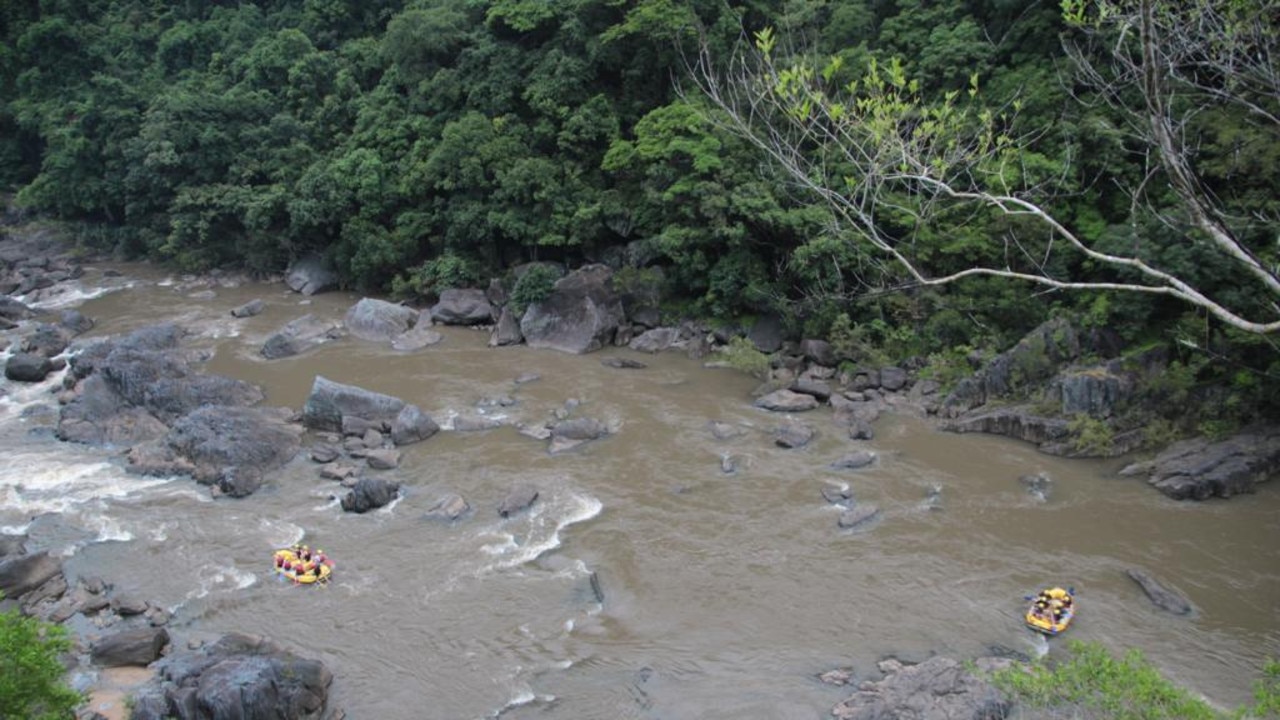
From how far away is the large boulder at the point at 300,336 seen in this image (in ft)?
84.3

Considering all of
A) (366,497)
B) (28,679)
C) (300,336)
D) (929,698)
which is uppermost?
(28,679)

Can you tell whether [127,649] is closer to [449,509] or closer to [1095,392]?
[449,509]

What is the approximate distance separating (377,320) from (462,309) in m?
2.60

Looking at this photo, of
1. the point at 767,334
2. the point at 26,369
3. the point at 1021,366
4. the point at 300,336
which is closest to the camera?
the point at 1021,366

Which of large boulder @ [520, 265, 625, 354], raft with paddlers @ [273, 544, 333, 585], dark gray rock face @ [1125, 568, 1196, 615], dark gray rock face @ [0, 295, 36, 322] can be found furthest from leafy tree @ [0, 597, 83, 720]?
dark gray rock face @ [0, 295, 36, 322]

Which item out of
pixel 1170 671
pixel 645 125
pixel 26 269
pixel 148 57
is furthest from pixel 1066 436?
pixel 148 57

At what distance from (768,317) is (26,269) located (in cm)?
2850

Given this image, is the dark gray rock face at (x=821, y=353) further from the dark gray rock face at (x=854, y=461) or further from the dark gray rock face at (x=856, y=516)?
the dark gray rock face at (x=856, y=516)

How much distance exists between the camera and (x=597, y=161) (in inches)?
1125

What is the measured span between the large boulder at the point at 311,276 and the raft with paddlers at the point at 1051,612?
83.8ft

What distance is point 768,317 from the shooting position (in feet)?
81.8

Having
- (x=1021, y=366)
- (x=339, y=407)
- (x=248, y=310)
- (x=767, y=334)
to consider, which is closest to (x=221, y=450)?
(x=339, y=407)

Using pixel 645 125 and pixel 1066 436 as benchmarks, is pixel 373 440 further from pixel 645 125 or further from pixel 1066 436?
pixel 1066 436

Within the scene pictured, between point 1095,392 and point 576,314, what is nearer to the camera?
point 1095,392
